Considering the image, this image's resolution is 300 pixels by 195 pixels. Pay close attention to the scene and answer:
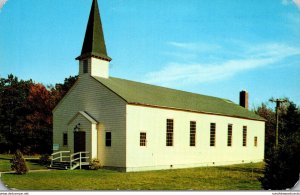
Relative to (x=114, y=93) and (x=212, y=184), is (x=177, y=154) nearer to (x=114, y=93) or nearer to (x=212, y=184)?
(x=114, y=93)

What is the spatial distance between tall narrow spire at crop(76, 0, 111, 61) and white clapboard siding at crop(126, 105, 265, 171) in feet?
15.9

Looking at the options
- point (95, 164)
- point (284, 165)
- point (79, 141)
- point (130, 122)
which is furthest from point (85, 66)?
point (284, 165)

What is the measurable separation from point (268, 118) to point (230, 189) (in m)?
25.4

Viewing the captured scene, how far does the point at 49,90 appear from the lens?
40.6 metres

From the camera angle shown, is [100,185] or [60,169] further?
[60,169]

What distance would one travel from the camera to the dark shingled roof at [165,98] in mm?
23250

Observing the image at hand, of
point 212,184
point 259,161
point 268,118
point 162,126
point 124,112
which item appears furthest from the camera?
point 268,118

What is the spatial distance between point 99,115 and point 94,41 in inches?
194

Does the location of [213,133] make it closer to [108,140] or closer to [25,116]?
[108,140]

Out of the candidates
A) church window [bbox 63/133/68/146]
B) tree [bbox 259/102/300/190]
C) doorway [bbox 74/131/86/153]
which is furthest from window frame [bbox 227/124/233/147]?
tree [bbox 259/102/300/190]

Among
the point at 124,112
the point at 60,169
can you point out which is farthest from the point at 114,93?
the point at 60,169

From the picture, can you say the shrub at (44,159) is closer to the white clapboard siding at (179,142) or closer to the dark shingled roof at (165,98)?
the dark shingled roof at (165,98)

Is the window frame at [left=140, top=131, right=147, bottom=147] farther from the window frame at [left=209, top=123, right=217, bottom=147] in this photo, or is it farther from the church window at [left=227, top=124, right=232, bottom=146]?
the church window at [left=227, top=124, right=232, bottom=146]

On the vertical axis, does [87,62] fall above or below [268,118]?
above
